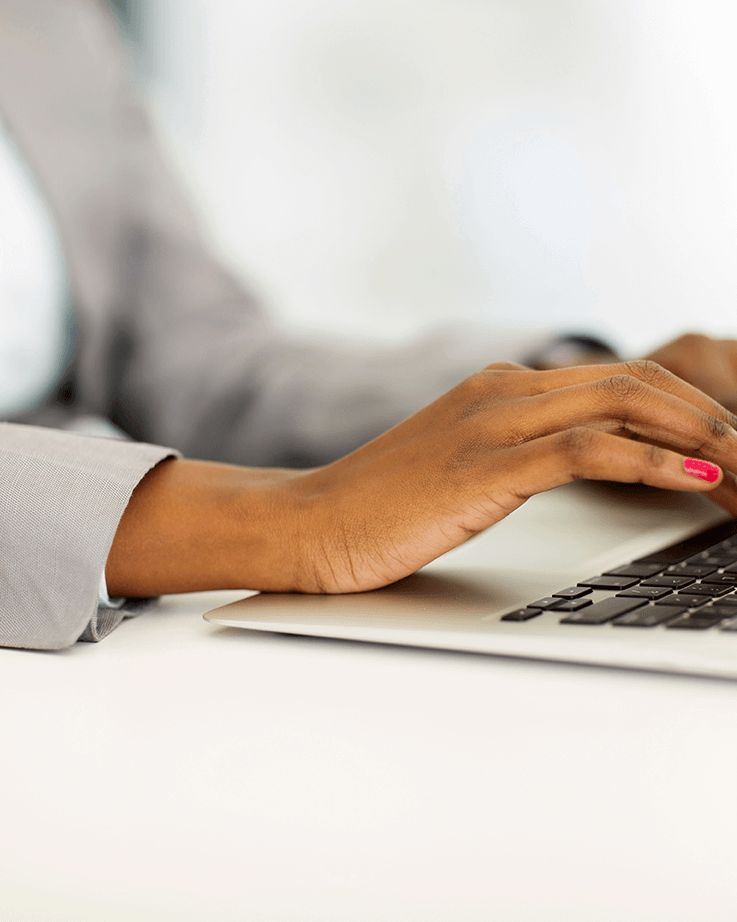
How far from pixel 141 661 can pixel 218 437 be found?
2.02 feet

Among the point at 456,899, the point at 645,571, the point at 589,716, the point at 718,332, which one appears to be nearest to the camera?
the point at 456,899

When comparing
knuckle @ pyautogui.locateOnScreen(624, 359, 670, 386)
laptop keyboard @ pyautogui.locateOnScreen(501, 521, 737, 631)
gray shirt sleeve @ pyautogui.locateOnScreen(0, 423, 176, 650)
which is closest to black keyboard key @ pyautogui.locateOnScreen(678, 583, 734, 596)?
laptop keyboard @ pyautogui.locateOnScreen(501, 521, 737, 631)

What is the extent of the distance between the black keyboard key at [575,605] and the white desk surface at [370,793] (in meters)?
0.04

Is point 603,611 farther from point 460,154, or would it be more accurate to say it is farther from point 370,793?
point 460,154

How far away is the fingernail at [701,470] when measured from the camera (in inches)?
14.9

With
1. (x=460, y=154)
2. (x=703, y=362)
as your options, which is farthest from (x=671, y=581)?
(x=460, y=154)

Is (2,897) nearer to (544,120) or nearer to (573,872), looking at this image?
(573,872)

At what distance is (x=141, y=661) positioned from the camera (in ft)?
1.25

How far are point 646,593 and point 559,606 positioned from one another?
1.7 inches

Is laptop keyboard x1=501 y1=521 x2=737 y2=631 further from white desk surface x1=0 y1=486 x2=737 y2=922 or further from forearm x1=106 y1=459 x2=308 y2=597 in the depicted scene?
forearm x1=106 y1=459 x2=308 y2=597

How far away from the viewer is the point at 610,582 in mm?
416

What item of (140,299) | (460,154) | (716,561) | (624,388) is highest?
(460,154)

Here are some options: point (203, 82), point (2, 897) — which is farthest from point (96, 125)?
point (2, 897)

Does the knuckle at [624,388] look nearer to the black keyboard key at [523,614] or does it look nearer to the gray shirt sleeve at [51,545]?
the black keyboard key at [523,614]
